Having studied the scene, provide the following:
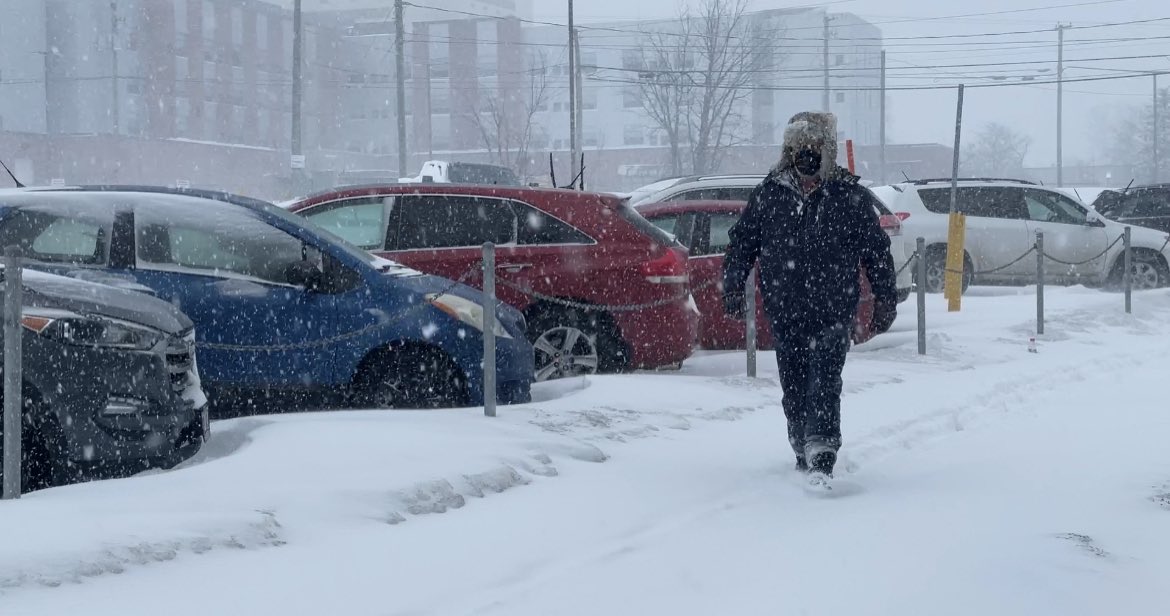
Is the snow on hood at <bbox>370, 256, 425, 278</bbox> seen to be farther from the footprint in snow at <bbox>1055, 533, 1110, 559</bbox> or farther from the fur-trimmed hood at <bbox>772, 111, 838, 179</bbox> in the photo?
the footprint in snow at <bbox>1055, 533, 1110, 559</bbox>

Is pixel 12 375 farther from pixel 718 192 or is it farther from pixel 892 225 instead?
pixel 892 225

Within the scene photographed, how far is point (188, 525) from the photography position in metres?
4.75

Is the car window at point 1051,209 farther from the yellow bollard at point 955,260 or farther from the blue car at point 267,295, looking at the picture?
the blue car at point 267,295

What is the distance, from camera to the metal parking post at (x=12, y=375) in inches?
206

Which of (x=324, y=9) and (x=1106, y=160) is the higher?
(x=324, y=9)

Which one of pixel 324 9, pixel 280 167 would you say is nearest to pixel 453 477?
pixel 280 167

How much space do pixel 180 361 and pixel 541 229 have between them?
3880 mm

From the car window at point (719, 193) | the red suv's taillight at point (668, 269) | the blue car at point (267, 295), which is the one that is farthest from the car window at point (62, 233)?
the car window at point (719, 193)

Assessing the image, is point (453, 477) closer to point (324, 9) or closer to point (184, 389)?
point (184, 389)

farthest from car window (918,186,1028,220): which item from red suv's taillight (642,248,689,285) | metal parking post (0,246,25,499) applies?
metal parking post (0,246,25,499)

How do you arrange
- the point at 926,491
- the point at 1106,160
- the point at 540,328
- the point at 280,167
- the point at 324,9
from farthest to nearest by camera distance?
the point at 1106,160, the point at 324,9, the point at 280,167, the point at 540,328, the point at 926,491

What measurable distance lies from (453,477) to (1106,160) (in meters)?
150

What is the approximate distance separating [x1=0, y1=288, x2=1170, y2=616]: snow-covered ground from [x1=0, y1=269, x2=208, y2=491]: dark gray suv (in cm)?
40

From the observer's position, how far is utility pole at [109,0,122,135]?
216 feet
